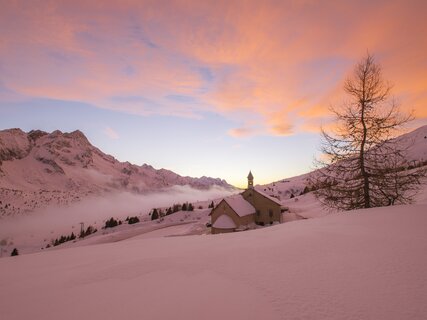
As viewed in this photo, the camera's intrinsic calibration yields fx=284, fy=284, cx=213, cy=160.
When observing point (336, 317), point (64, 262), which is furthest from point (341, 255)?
point (64, 262)

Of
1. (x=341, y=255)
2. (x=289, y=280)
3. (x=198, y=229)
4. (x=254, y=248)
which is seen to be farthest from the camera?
(x=198, y=229)

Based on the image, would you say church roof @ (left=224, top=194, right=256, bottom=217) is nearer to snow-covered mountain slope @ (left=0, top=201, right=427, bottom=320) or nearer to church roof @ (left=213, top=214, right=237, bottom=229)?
church roof @ (left=213, top=214, right=237, bottom=229)

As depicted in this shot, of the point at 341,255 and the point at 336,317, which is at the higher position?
the point at 341,255

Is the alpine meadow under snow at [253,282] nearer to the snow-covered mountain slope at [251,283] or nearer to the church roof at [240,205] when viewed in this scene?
the snow-covered mountain slope at [251,283]

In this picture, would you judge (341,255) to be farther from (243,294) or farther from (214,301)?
(214,301)

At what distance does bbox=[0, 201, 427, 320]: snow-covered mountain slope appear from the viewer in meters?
3.35

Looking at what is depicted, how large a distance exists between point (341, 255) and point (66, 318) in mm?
4355

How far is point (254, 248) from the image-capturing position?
20.1 feet

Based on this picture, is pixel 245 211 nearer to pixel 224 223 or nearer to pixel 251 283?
pixel 224 223

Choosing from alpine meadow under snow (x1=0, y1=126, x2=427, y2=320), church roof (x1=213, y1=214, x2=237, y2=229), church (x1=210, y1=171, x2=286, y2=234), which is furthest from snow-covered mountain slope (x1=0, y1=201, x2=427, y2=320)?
church (x1=210, y1=171, x2=286, y2=234)

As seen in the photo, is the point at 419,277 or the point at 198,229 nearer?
the point at 419,277

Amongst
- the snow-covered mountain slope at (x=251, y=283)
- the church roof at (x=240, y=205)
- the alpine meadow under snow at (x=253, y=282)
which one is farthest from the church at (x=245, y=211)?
the snow-covered mountain slope at (x=251, y=283)

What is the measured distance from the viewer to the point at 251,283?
4090 millimetres

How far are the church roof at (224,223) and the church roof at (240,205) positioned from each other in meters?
1.79
